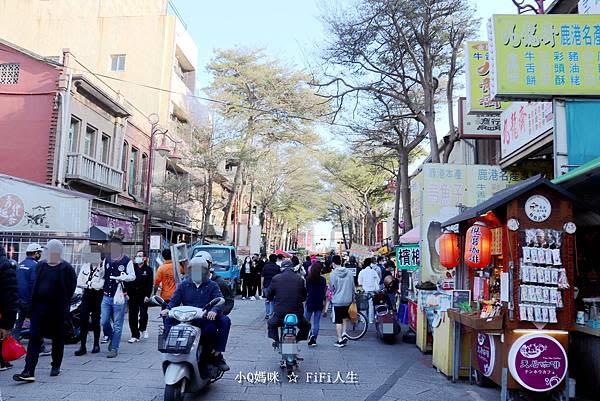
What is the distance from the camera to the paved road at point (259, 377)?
6.61 meters

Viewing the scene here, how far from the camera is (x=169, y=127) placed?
32.5 metres

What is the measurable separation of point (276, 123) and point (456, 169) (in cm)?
2279

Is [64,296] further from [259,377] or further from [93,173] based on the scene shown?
[93,173]

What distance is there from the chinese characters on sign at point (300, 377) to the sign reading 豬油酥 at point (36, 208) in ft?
18.4

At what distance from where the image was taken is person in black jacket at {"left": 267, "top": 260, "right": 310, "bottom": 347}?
8.20m

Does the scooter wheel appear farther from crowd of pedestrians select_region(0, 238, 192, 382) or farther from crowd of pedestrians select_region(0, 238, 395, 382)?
crowd of pedestrians select_region(0, 238, 192, 382)

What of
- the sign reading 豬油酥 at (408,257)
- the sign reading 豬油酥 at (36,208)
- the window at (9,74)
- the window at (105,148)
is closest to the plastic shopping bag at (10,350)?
the sign reading 豬油酥 at (36,208)

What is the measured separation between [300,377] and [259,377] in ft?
2.07

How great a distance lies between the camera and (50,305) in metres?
7.09

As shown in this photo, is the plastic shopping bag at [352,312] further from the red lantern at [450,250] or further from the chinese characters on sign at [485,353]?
the chinese characters on sign at [485,353]

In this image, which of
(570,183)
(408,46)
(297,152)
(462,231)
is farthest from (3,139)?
(297,152)

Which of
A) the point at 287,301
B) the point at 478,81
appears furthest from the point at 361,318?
the point at 478,81

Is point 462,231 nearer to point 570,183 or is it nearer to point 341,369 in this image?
point 570,183

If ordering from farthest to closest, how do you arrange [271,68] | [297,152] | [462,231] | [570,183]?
[297,152], [271,68], [462,231], [570,183]
